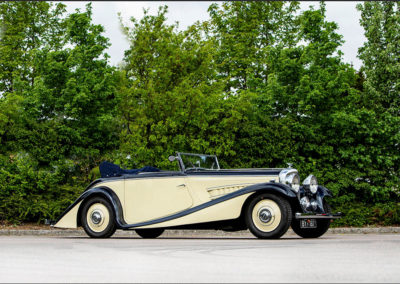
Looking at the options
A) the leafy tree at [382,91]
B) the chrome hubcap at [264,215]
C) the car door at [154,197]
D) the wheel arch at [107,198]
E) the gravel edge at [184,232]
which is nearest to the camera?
the chrome hubcap at [264,215]

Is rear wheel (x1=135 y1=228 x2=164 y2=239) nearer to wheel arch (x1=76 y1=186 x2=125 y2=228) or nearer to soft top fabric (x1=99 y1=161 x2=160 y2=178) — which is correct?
wheel arch (x1=76 y1=186 x2=125 y2=228)

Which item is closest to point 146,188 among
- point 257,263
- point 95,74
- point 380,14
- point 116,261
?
point 116,261

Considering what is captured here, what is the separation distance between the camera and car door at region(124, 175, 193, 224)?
11.6m

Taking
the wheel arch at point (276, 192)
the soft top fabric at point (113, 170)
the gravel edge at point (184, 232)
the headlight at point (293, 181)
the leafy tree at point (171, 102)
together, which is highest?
the leafy tree at point (171, 102)

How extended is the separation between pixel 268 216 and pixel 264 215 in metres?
0.08

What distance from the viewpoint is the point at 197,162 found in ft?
40.8

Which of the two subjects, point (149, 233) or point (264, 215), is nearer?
point (264, 215)

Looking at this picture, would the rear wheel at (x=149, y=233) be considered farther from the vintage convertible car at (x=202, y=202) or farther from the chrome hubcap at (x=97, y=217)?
the chrome hubcap at (x=97, y=217)

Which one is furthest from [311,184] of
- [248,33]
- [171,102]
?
[248,33]

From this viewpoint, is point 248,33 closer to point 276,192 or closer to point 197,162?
point 197,162

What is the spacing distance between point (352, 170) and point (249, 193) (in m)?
8.48

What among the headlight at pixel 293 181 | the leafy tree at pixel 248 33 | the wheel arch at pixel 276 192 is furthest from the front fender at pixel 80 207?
the leafy tree at pixel 248 33

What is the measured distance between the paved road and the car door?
83.6 inches

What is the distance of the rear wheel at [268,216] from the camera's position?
33.9ft
